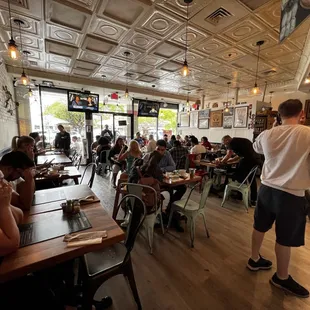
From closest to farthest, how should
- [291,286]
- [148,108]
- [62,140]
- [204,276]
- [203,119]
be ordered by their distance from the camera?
[291,286]
[204,276]
[62,140]
[148,108]
[203,119]

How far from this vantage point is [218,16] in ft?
9.21

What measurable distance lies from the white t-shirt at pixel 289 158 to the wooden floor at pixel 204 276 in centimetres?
101

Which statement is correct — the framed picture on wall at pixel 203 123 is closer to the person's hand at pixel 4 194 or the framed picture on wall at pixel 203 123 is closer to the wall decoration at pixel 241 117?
the wall decoration at pixel 241 117

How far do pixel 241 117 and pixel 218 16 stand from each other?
518 cm

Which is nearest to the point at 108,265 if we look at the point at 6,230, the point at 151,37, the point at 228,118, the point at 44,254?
the point at 44,254

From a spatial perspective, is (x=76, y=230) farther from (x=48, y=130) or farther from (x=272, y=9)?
(x=48, y=130)

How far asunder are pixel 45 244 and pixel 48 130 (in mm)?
7177

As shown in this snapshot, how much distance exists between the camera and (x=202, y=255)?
213 cm

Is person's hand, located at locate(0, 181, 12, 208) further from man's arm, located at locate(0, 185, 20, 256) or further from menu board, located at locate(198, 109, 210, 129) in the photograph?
menu board, located at locate(198, 109, 210, 129)

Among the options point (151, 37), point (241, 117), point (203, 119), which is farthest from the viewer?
point (203, 119)

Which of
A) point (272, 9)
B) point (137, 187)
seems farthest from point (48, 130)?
point (272, 9)

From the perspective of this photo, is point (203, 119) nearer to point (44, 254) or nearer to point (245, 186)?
point (245, 186)

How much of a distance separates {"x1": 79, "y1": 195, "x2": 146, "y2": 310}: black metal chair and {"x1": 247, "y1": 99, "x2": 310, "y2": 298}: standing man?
1.21 metres

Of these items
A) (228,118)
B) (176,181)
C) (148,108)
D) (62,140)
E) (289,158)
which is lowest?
(176,181)
